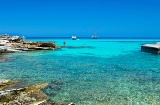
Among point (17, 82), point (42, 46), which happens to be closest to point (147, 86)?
point (17, 82)

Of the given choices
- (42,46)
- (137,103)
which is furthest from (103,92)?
(42,46)

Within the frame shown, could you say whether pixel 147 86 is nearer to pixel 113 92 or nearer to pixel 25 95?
pixel 113 92

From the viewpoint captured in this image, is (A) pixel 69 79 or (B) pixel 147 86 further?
(A) pixel 69 79

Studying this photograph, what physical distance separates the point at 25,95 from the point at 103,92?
4535 mm

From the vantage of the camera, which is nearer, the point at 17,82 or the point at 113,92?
the point at 113,92

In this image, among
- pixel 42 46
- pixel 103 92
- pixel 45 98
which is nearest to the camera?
pixel 45 98

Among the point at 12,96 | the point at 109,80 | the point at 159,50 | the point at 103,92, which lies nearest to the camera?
the point at 12,96

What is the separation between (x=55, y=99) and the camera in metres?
13.2

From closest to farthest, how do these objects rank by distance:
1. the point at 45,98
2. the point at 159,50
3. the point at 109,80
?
the point at 45,98, the point at 109,80, the point at 159,50

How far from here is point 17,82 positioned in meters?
17.3

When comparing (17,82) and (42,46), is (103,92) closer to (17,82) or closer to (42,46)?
(17,82)

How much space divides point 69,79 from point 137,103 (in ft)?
22.6

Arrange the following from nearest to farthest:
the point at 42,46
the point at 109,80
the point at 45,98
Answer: the point at 45,98 → the point at 109,80 → the point at 42,46

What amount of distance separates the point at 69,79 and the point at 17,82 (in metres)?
3.64
